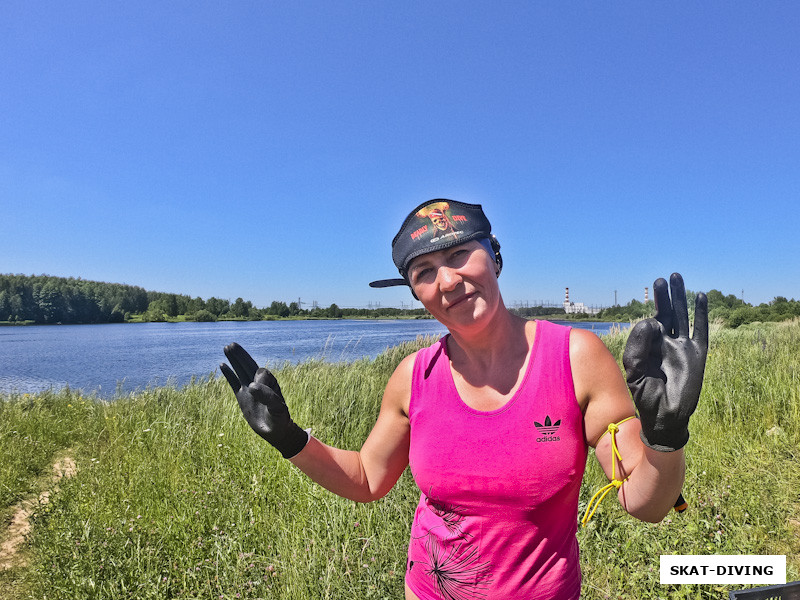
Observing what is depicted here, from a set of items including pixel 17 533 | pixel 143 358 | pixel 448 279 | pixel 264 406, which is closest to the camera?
pixel 448 279

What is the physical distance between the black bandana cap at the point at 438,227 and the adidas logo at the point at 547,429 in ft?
1.79

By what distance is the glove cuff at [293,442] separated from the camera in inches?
60.8

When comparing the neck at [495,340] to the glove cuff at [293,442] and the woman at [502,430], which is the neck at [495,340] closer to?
the woman at [502,430]

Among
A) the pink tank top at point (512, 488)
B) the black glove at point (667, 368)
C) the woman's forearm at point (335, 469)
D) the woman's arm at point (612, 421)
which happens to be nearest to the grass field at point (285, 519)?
the woman's forearm at point (335, 469)

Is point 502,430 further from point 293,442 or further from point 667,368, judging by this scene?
point 293,442

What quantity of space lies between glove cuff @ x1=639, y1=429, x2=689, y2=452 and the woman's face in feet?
1.65

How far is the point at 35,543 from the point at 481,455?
407cm

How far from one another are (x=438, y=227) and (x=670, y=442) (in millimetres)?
794

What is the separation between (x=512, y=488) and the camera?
1249mm

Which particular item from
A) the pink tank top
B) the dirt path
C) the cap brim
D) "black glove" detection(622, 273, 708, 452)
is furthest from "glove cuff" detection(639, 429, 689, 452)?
the dirt path

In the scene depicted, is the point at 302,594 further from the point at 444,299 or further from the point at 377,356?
the point at 377,356

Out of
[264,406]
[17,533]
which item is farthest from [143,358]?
[264,406]

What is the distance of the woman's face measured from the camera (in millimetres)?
1349

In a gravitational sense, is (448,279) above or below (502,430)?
above
